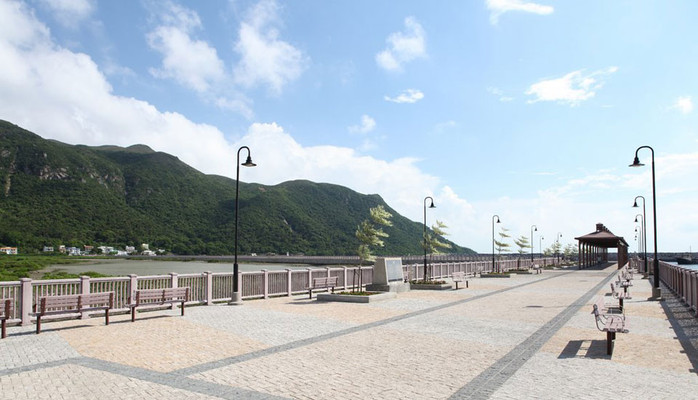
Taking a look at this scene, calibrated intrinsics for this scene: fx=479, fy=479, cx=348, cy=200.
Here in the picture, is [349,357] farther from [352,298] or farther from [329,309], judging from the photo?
[352,298]

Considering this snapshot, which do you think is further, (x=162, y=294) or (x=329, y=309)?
(x=329, y=309)

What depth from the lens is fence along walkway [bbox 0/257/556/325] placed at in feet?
38.3

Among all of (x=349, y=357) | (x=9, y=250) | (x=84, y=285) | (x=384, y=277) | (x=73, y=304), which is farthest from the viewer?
(x=9, y=250)

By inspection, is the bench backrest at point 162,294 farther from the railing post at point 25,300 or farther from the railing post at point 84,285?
the railing post at point 25,300

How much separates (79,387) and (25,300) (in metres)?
6.51

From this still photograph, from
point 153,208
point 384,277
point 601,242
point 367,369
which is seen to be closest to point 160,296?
point 367,369

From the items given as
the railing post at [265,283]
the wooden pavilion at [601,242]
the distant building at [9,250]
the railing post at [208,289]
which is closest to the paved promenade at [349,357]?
the railing post at [208,289]

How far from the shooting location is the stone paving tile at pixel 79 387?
6094 millimetres

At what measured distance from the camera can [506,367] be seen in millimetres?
7695

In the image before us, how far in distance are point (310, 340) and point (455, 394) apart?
13.8 ft

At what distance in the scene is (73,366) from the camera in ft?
25.1

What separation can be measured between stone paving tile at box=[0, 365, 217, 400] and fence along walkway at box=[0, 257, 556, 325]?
5302 mm

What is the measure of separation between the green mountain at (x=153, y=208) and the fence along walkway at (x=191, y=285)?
9092 centimetres

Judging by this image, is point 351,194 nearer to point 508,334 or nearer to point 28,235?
point 28,235
